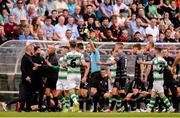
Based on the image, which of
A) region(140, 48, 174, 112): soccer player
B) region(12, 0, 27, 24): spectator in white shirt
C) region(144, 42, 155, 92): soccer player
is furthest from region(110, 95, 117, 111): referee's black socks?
region(12, 0, 27, 24): spectator in white shirt

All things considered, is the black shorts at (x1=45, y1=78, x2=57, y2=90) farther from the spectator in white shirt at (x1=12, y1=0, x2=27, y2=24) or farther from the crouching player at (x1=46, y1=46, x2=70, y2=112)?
the spectator in white shirt at (x1=12, y1=0, x2=27, y2=24)

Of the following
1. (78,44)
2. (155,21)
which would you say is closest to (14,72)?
(78,44)

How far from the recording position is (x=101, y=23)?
26859 mm

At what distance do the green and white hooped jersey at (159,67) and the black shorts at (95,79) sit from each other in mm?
1975

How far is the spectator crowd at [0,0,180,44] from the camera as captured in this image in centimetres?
2527

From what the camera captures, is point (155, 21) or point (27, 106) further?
point (155, 21)

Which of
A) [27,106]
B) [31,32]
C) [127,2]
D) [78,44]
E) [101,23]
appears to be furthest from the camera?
[127,2]

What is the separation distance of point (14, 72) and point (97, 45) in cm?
275

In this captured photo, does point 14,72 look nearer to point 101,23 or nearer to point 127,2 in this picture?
point 101,23

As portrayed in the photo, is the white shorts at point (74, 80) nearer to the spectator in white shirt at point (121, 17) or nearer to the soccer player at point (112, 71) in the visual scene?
the soccer player at point (112, 71)

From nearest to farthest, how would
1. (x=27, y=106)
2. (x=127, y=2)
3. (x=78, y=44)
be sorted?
1. (x=78, y=44)
2. (x=27, y=106)
3. (x=127, y=2)

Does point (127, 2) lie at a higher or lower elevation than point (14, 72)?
higher

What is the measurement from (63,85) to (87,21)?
4953 mm

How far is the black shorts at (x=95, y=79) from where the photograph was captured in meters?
24.1
